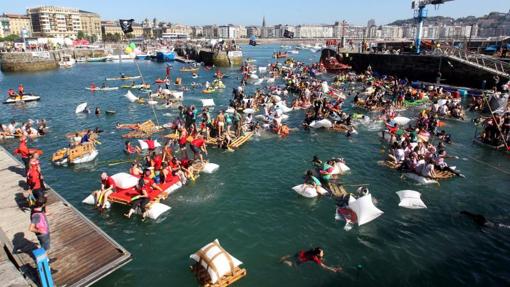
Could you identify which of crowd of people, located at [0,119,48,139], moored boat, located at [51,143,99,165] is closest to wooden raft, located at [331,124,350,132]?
moored boat, located at [51,143,99,165]

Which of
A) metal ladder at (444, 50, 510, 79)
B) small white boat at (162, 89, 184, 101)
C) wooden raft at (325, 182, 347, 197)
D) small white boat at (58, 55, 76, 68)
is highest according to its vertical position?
metal ladder at (444, 50, 510, 79)

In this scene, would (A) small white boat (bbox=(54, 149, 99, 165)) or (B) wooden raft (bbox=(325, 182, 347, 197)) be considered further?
(A) small white boat (bbox=(54, 149, 99, 165))

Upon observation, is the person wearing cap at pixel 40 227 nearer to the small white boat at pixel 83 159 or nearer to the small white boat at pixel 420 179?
the small white boat at pixel 83 159

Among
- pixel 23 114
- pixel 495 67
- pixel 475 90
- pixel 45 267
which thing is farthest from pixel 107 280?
pixel 495 67

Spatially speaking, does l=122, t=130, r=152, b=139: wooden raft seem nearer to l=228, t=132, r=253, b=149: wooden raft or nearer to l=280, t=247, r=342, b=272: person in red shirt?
l=228, t=132, r=253, b=149: wooden raft

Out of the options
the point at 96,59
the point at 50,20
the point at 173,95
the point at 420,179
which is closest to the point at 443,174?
the point at 420,179

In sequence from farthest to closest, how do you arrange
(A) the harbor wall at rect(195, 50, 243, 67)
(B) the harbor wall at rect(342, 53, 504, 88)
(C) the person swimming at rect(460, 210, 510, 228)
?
(A) the harbor wall at rect(195, 50, 243, 67) → (B) the harbor wall at rect(342, 53, 504, 88) → (C) the person swimming at rect(460, 210, 510, 228)
